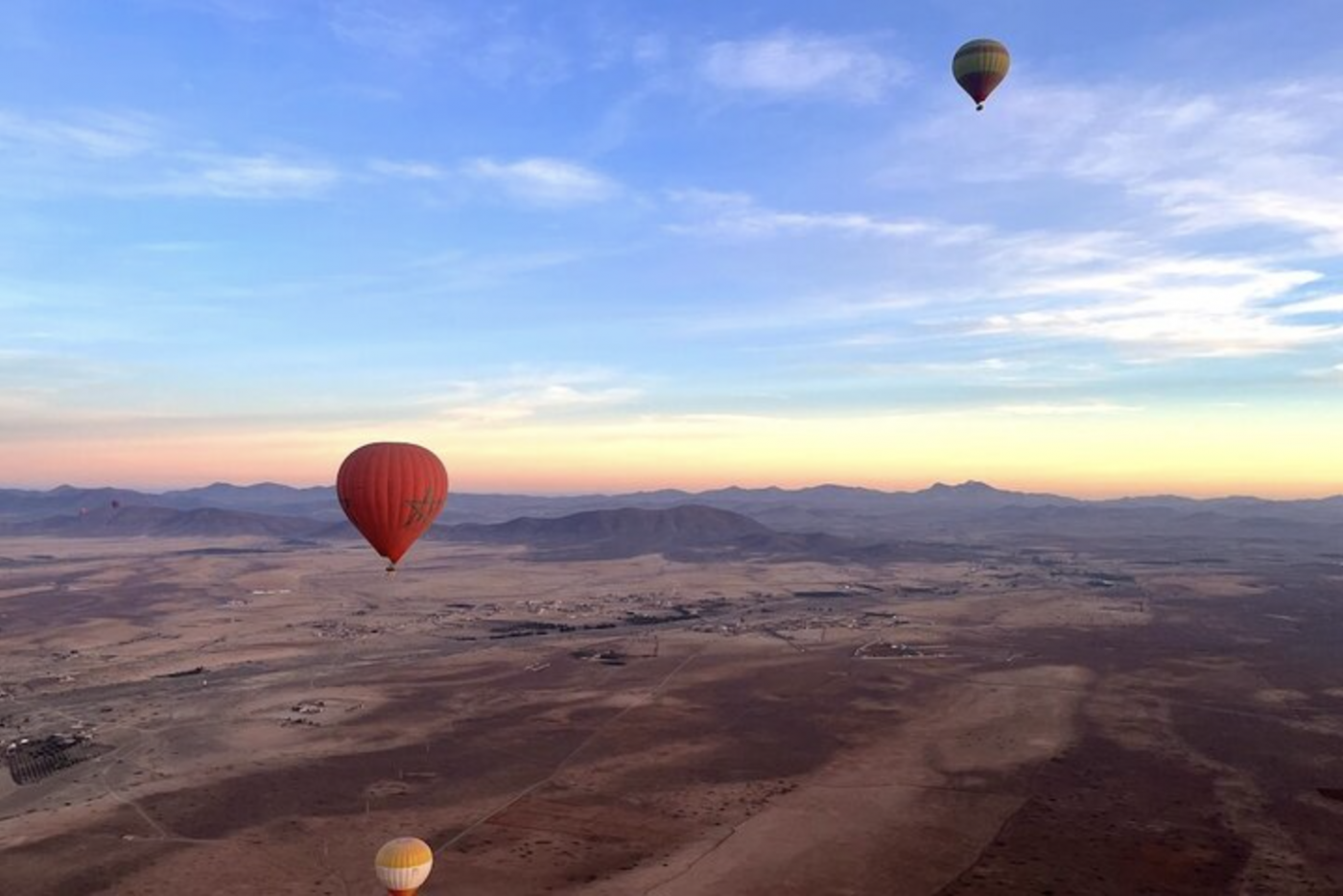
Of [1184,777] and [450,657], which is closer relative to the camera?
[1184,777]

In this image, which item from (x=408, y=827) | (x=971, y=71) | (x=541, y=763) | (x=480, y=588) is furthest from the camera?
(x=480, y=588)

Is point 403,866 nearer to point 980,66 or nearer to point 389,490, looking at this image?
point 389,490

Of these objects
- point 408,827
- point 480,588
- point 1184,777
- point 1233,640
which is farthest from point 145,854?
point 480,588

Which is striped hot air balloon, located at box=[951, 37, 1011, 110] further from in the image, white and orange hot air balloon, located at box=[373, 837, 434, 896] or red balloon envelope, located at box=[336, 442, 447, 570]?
white and orange hot air balloon, located at box=[373, 837, 434, 896]

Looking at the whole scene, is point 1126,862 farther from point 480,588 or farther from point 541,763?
point 480,588

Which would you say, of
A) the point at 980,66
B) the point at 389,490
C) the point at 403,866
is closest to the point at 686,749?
the point at 389,490

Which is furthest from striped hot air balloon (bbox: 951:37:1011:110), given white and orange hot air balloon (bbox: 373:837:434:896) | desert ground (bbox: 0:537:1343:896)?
white and orange hot air balloon (bbox: 373:837:434:896)

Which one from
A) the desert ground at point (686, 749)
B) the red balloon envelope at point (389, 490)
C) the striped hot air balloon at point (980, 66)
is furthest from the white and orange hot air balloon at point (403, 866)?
the striped hot air balloon at point (980, 66)

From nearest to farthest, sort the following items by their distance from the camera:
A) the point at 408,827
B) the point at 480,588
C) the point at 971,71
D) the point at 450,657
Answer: the point at 408,827 → the point at 971,71 → the point at 450,657 → the point at 480,588

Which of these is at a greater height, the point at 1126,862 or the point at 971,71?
the point at 971,71
